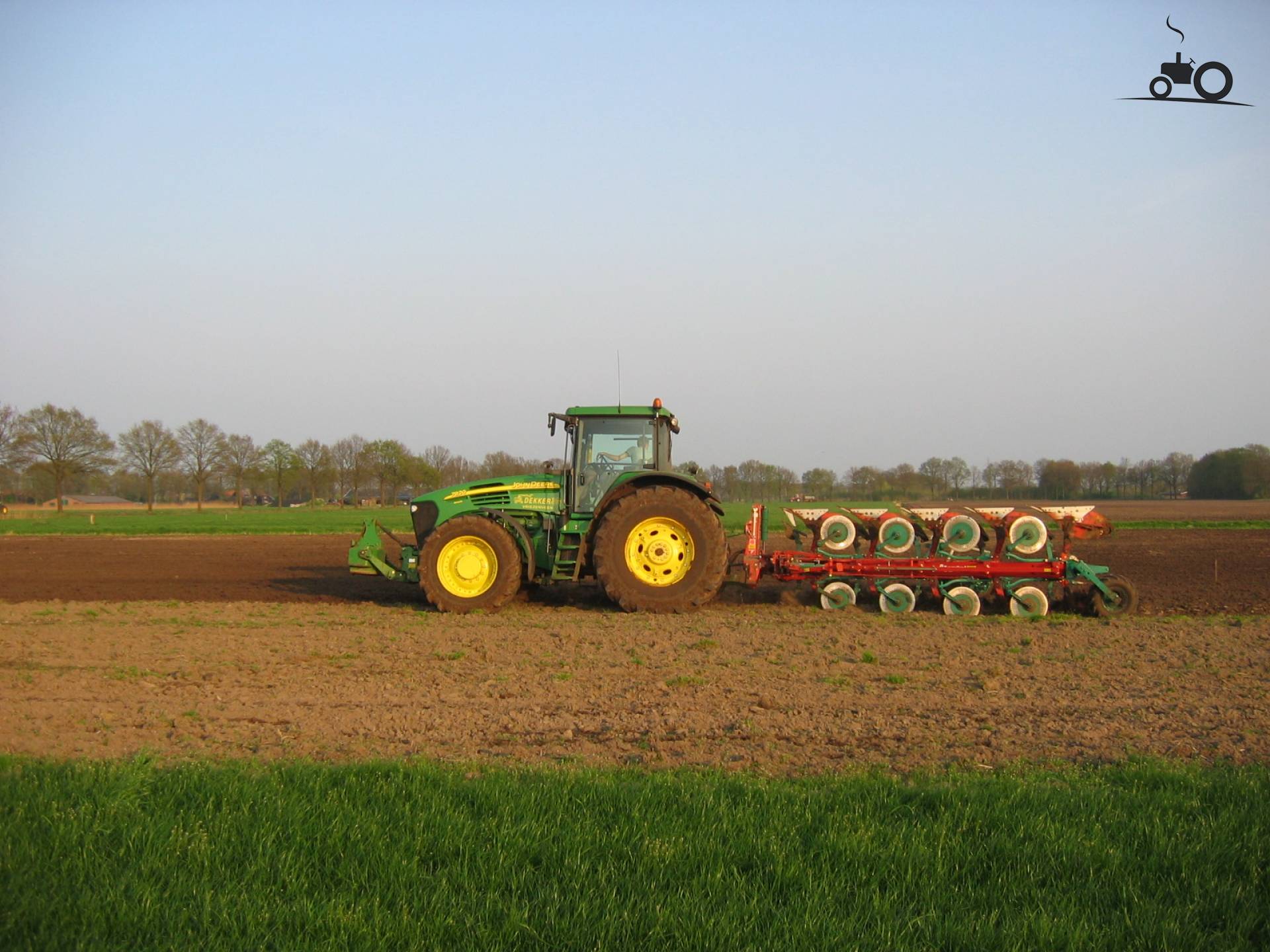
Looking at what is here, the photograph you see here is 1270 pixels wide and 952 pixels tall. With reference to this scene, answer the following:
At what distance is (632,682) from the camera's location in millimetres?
7750

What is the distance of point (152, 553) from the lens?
23078 millimetres

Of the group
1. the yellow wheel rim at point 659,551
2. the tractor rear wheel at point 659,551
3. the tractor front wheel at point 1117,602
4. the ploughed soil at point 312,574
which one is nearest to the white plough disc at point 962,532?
the tractor front wheel at point 1117,602

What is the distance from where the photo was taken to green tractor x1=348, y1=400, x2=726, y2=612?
11.4m

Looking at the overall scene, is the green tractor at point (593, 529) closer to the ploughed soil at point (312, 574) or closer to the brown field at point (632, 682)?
the brown field at point (632, 682)

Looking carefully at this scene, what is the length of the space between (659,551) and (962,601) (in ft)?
12.2

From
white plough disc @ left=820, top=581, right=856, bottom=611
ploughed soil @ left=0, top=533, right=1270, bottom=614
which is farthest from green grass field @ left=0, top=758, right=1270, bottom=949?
ploughed soil @ left=0, top=533, right=1270, bottom=614

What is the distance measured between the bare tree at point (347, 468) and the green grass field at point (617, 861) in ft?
227

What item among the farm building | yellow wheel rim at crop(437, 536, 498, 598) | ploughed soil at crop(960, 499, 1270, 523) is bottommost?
the farm building

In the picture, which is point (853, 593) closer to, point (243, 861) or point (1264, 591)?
point (1264, 591)

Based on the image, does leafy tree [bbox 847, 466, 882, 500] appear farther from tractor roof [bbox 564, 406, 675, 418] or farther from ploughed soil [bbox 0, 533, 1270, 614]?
tractor roof [bbox 564, 406, 675, 418]

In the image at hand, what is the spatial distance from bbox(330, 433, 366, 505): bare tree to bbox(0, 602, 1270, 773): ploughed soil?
6245cm

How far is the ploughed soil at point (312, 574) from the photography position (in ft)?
44.6

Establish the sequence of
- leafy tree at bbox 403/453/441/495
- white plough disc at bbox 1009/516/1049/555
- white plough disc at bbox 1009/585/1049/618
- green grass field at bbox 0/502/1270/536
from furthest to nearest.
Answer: leafy tree at bbox 403/453/441/495
green grass field at bbox 0/502/1270/536
white plough disc at bbox 1009/585/1049/618
white plough disc at bbox 1009/516/1049/555

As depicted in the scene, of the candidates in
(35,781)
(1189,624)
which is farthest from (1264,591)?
(35,781)
